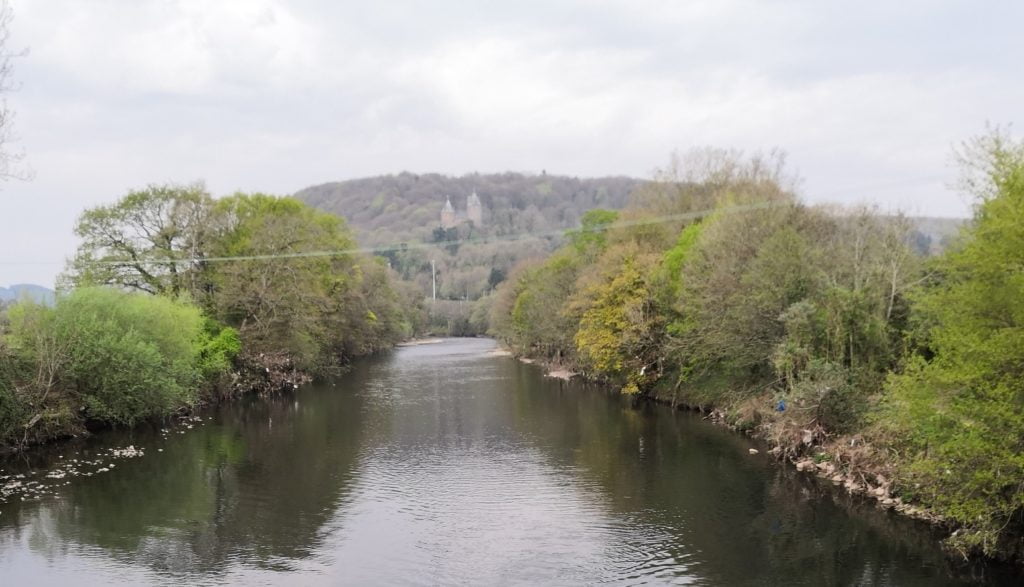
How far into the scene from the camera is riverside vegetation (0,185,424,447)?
99.6 feet

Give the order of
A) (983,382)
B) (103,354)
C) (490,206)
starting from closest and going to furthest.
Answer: (983,382), (103,354), (490,206)

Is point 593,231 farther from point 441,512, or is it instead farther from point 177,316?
point 441,512

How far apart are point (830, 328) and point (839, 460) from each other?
18.5 ft

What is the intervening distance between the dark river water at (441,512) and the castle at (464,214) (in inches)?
5494

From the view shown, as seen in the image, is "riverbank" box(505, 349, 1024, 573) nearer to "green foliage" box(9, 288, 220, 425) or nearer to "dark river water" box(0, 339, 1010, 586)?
"dark river water" box(0, 339, 1010, 586)

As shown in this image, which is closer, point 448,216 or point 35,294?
point 35,294

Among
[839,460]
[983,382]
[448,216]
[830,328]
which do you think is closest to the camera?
[983,382]

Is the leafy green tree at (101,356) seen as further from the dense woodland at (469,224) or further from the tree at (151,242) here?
the dense woodland at (469,224)

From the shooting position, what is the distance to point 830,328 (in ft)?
92.4

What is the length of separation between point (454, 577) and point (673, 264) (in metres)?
27.7

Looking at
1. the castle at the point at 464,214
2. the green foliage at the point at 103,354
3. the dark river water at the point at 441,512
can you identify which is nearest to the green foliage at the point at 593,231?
the dark river water at the point at 441,512

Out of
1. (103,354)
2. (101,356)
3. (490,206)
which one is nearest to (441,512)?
(103,354)

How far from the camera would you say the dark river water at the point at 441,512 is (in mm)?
17344

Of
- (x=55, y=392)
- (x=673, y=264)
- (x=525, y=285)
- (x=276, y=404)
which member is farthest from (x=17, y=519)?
(x=525, y=285)
